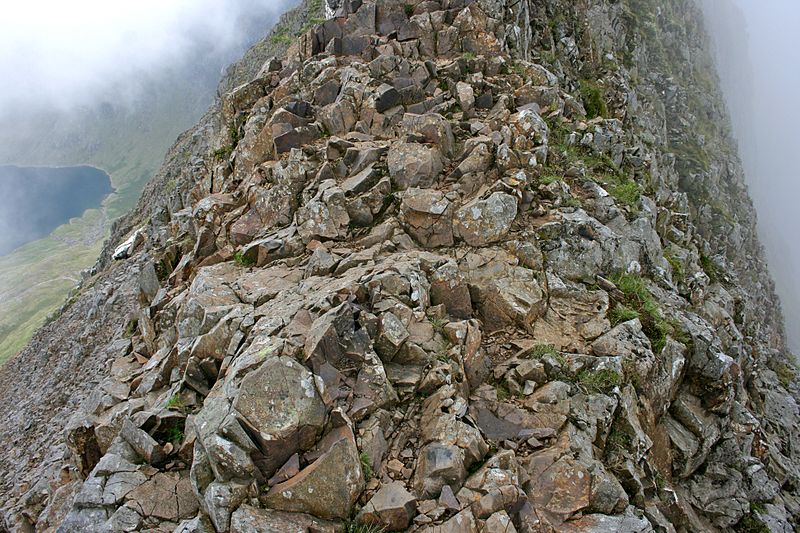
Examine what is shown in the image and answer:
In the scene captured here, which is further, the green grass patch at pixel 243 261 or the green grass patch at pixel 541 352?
the green grass patch at pixel 243 261

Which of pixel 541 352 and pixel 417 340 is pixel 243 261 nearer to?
pixel 417 340

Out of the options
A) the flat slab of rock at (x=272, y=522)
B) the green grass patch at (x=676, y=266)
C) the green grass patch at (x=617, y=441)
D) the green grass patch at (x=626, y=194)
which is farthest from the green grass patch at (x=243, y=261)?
the green grass patch at (x=676, y=266)

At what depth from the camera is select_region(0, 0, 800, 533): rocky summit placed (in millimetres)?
10539

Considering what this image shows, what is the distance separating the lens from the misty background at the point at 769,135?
11719cm

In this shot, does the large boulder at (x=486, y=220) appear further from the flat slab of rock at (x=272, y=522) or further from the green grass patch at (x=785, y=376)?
the green grass patch at (x=785, y=376)

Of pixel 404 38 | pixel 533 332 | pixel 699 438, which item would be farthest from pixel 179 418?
pixel 404 38

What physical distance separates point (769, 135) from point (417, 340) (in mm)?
209662

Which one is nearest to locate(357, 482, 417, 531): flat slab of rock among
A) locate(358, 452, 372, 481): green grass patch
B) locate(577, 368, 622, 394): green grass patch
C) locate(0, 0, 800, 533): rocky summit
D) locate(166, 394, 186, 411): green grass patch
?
locate(0, 0, 800, 533): rocky summit

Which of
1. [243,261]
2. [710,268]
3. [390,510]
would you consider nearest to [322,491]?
[390,510]

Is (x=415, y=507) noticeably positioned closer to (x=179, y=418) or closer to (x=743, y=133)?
(x=179, y=418)

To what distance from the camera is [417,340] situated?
13062 millimetres

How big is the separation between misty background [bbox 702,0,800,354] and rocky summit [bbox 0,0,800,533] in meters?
92.8

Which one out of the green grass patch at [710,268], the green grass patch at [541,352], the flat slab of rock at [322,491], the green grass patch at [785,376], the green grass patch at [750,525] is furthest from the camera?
the green grass patch at [785,376]

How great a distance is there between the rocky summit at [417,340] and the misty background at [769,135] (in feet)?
304
